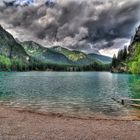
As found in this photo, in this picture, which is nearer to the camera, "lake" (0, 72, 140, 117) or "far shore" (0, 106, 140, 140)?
"far shore" (0, 106, 140, 140)

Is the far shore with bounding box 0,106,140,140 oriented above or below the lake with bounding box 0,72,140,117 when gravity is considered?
above

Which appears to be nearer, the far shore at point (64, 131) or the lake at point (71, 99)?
the far shore at point (64, 131)

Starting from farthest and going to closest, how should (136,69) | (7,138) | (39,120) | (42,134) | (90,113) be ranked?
(136,69), (90,113), (39,120), (42,134), (7,138)

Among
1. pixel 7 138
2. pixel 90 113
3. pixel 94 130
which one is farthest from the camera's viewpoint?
pixel 90 113

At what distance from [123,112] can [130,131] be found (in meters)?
17.8

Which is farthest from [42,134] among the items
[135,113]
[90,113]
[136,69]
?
[136,69]

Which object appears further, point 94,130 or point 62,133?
point 94,130

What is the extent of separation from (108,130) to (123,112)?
1802 cm

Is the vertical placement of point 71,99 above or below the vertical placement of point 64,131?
below

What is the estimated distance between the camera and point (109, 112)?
41062mm

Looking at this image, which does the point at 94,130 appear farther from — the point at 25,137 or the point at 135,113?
the point at 135,113

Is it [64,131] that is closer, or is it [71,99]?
[64,131]

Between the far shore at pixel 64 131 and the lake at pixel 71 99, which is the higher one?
the far shore at pixel 64 131

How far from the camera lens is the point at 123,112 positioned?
4138cm
